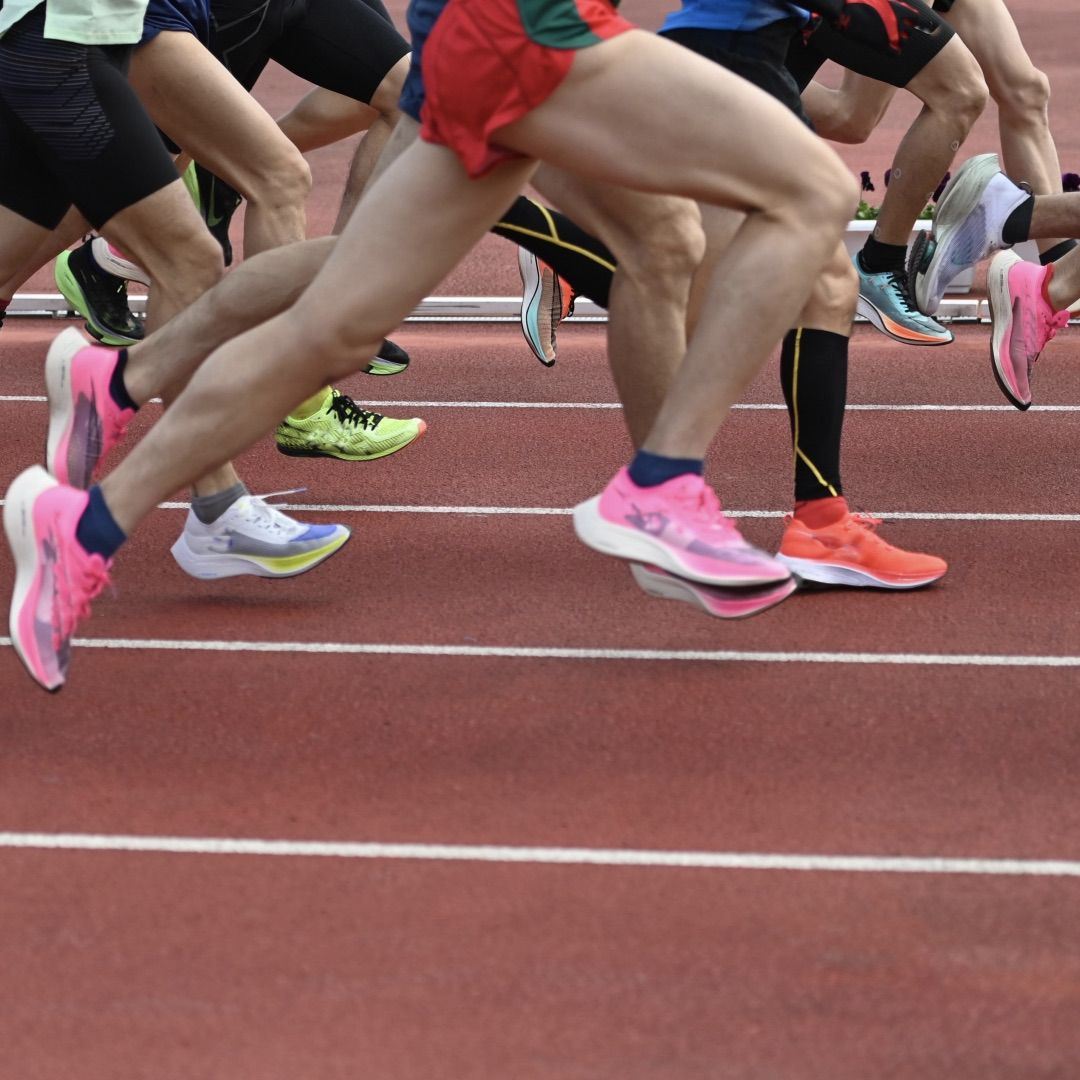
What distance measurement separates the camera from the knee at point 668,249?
3641 mm

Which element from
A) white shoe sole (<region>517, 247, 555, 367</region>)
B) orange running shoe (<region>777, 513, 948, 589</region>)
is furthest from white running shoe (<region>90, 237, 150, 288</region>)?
orange running shoe (<region>777, 513, 948, 589</region>)

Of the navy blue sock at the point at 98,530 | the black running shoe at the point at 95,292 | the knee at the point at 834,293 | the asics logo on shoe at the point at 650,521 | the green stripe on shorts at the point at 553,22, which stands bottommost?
the black running shoe at the point at 95,292

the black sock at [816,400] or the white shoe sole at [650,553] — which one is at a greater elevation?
the white shoe sole at [650,553]

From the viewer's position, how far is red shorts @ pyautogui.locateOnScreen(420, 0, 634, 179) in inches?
108

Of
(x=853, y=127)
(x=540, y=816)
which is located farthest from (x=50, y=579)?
(x=853, y=127)

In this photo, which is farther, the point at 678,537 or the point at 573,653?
the point at 573,653

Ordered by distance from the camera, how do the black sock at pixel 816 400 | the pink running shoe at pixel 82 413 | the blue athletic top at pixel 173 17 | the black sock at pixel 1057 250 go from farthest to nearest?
the black sock at pixel 1057 250
the blue athletic top at pixel 173 17
the black sock at pixel 816 400
the pink running shoe at pixel 82 413

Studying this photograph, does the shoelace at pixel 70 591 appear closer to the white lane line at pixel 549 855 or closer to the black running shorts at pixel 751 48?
the white lane line at pixel 549 855

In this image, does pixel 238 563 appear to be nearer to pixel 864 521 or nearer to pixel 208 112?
pixel 208 112

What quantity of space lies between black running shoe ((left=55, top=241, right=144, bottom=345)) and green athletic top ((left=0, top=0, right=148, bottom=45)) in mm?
2871

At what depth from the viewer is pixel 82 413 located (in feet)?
11.9

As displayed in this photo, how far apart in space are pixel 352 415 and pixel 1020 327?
193cm

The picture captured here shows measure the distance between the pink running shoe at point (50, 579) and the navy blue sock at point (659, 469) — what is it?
94cm

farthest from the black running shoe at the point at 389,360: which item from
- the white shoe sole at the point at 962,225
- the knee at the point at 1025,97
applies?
the knee at the point at 1025,97
